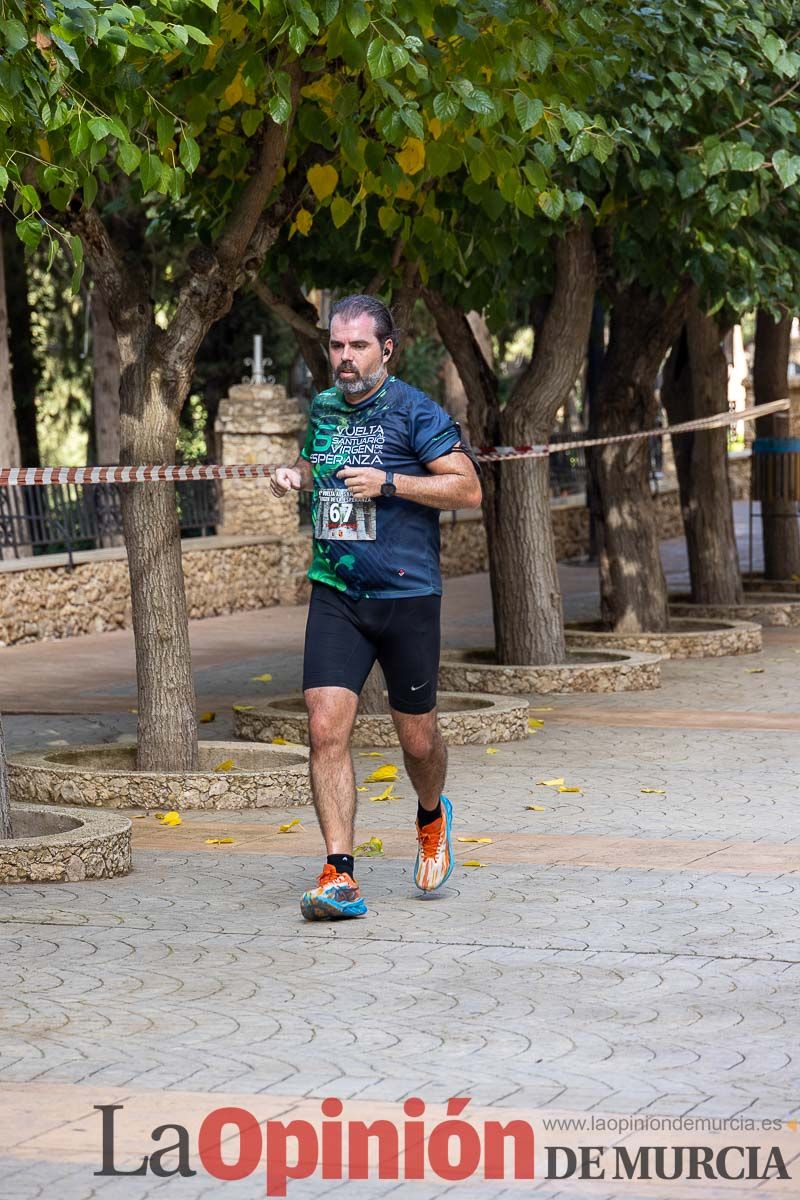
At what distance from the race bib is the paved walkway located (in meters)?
1.24

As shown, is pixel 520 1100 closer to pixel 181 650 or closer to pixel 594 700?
pixel 181 650

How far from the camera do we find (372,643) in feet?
22.9

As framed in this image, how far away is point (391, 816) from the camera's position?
29.4 ft

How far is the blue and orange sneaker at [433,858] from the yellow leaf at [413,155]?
3.96 m

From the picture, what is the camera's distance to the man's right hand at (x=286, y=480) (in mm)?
6855

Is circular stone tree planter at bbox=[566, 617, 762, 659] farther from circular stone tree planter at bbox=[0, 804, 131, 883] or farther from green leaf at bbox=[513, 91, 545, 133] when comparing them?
circular stone tree planter at bbox=[0, 804, 131, 883]

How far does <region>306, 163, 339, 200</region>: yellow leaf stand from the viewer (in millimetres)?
10023

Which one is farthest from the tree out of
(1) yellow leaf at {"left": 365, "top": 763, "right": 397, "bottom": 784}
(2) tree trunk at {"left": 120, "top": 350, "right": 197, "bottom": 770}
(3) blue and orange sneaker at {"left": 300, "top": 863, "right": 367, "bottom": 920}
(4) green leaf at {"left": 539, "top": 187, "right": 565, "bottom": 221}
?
(3) blue and orange sneaker at {"left": 300, "top": 863, "right": 367, "bottom": 920}

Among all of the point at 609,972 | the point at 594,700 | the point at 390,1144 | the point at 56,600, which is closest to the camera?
the point at 390,1144

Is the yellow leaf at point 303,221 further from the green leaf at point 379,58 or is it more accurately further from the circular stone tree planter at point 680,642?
A: the circular stone tree planter at point 680,642

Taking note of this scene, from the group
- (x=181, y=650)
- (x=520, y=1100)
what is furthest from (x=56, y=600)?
(x=520, y=1100)

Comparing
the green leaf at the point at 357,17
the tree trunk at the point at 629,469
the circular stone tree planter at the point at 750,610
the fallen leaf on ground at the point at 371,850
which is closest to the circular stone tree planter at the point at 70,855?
the fallen leaf on ground at the point at 371,850

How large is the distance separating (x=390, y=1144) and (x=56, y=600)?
13184 millimetres

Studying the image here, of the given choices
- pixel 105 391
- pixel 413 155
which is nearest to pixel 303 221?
pixel 413 155
